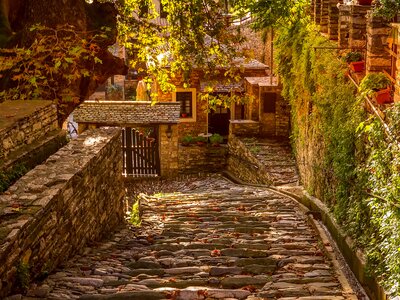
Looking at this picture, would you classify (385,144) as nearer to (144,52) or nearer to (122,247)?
(122,247)

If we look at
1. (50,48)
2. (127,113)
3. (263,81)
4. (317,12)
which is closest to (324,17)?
(317,12)

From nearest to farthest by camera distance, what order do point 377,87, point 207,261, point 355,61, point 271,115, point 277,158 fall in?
1. point 377,87
2. point 207,261
3. point 355,61
4. point 277,158
5. point 271,115

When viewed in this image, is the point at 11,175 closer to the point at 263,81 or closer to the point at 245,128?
the point at 245,128

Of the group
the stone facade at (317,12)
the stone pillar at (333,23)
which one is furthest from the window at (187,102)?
the stone pillar at (333,23)

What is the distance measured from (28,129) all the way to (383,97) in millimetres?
4769

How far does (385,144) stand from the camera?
5613mm

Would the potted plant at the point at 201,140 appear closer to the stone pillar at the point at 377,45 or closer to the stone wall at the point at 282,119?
the stone wall at the point at 282,119

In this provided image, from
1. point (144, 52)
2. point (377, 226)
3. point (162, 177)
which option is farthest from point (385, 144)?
point (162, 177)

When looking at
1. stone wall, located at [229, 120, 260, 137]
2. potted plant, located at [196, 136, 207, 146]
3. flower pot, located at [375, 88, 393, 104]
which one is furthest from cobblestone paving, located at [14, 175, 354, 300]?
potted plant, located at [196, 136, 207, 146]

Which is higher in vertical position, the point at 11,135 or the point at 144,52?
the point at 144,52

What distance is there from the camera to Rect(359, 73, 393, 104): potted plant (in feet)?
Result: 21.6

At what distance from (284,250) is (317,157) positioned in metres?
3.71

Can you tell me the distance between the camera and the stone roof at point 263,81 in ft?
64.3

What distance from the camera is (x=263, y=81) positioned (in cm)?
2028
